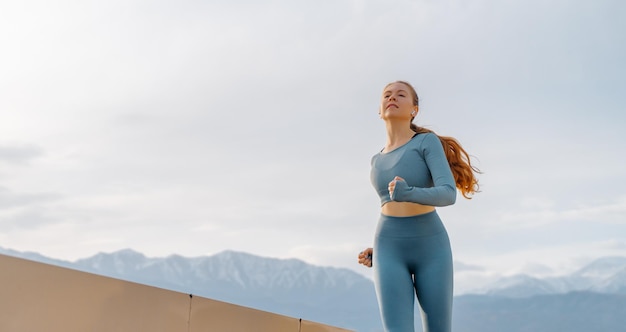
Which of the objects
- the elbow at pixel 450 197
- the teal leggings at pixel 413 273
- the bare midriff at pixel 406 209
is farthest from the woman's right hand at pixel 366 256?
the elbow at pixel 450 197

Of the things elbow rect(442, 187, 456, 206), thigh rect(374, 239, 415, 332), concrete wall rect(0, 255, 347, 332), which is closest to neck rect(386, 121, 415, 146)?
elbow rect(442, 187, 456, 206)

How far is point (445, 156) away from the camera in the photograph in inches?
162

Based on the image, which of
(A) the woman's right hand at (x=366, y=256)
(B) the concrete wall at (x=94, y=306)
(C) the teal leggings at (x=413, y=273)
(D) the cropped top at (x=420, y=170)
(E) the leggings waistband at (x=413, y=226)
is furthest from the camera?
(A) the woman's right hand at (x=366, y=256)

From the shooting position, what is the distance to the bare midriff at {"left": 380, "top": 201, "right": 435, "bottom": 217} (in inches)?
157

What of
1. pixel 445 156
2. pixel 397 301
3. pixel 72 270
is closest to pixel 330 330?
pixel 397 301

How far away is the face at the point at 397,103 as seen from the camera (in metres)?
4.22

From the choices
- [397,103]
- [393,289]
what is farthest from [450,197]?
[397,103]

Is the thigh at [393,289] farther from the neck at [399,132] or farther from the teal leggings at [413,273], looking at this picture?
the neck at [399,132]

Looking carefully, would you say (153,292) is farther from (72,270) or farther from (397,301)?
(397,301)

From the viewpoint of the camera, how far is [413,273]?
398 centimetres

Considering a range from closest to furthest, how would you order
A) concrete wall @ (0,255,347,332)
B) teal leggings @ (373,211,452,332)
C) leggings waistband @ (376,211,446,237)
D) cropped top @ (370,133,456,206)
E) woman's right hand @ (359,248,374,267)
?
1. concrete wall @ (0,255,347,332)
2. cropped top @ (370,133,456,206)
3. teal leggings @ (373,211,452,332)
4. leggings waistband @ (376,211,446,237)
5. woman's right hand @ (359,248,374,267)

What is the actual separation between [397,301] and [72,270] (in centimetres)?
161

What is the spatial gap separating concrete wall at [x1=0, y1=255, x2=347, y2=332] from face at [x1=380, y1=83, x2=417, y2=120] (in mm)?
1354

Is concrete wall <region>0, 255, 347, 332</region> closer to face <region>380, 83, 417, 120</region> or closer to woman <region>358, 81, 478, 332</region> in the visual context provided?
woman <region>358, 81, 478, 332</region>
